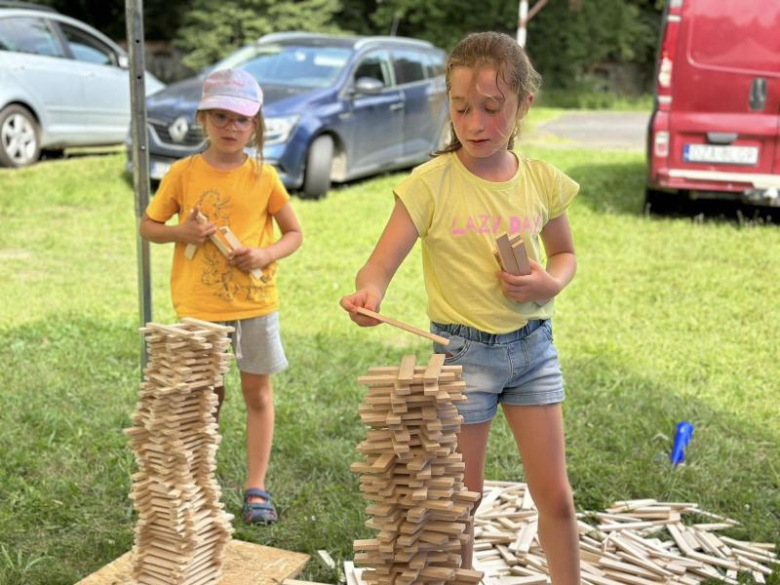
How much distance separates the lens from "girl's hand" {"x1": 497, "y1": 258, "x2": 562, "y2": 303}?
252 cm

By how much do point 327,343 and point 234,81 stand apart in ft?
8.59

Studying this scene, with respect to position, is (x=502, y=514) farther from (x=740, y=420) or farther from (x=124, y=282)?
(x=124, y=282)

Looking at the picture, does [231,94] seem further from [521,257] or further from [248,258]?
[521,257]

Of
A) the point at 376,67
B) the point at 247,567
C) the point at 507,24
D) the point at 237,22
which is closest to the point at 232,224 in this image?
the point at 247,567

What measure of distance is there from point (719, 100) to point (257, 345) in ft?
22.4

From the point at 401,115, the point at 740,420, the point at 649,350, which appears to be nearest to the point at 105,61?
the point at 401,115

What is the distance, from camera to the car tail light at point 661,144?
30.1 feet

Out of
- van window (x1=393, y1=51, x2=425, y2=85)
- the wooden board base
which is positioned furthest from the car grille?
the wooden board base

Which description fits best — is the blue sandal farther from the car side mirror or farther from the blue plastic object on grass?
the car side mirror

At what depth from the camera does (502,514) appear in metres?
3.79

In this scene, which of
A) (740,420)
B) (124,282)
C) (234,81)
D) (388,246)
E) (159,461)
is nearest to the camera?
(388,246)

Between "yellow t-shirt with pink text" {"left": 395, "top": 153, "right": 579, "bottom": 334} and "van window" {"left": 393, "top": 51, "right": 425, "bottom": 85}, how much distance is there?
9.86 metres

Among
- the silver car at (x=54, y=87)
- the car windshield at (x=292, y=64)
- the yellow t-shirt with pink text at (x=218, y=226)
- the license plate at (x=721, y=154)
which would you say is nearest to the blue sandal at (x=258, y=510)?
the yellow t-shirt with pink text at (x=218, y=226)

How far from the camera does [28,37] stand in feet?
37.4
